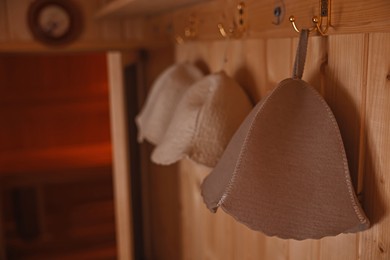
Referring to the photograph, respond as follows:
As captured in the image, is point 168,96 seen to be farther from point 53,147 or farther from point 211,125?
point 53,147

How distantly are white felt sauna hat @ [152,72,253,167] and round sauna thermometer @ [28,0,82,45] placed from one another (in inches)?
46.5

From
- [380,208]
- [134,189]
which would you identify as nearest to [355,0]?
[380,208]

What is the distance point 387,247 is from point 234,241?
2.13ft

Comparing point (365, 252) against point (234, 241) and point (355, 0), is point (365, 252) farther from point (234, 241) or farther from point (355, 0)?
point (234, 241)

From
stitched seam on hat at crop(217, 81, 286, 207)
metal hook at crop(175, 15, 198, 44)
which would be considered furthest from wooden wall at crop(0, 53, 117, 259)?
stitched seam on hat at crop(217, 81, 286, 207)

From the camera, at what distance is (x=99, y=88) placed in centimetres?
389

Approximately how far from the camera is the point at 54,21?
202cm

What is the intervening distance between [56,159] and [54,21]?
1790 millimetres

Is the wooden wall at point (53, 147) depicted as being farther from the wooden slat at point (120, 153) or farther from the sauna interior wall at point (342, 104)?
the sauna interior wall at point (342, 104)

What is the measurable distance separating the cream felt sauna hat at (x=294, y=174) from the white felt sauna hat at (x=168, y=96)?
69cm

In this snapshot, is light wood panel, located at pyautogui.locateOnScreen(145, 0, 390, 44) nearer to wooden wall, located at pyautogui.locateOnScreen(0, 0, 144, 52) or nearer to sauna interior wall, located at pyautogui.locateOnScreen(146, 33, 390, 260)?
sauna interior wall, located at pyautogui.locateOnScreen(146, 33, 390, 260)

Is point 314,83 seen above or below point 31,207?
above

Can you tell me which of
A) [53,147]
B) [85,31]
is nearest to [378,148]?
[85,31]

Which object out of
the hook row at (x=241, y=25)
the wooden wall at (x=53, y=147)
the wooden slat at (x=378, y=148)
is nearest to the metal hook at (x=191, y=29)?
the hook row at (x=241, y=25)
